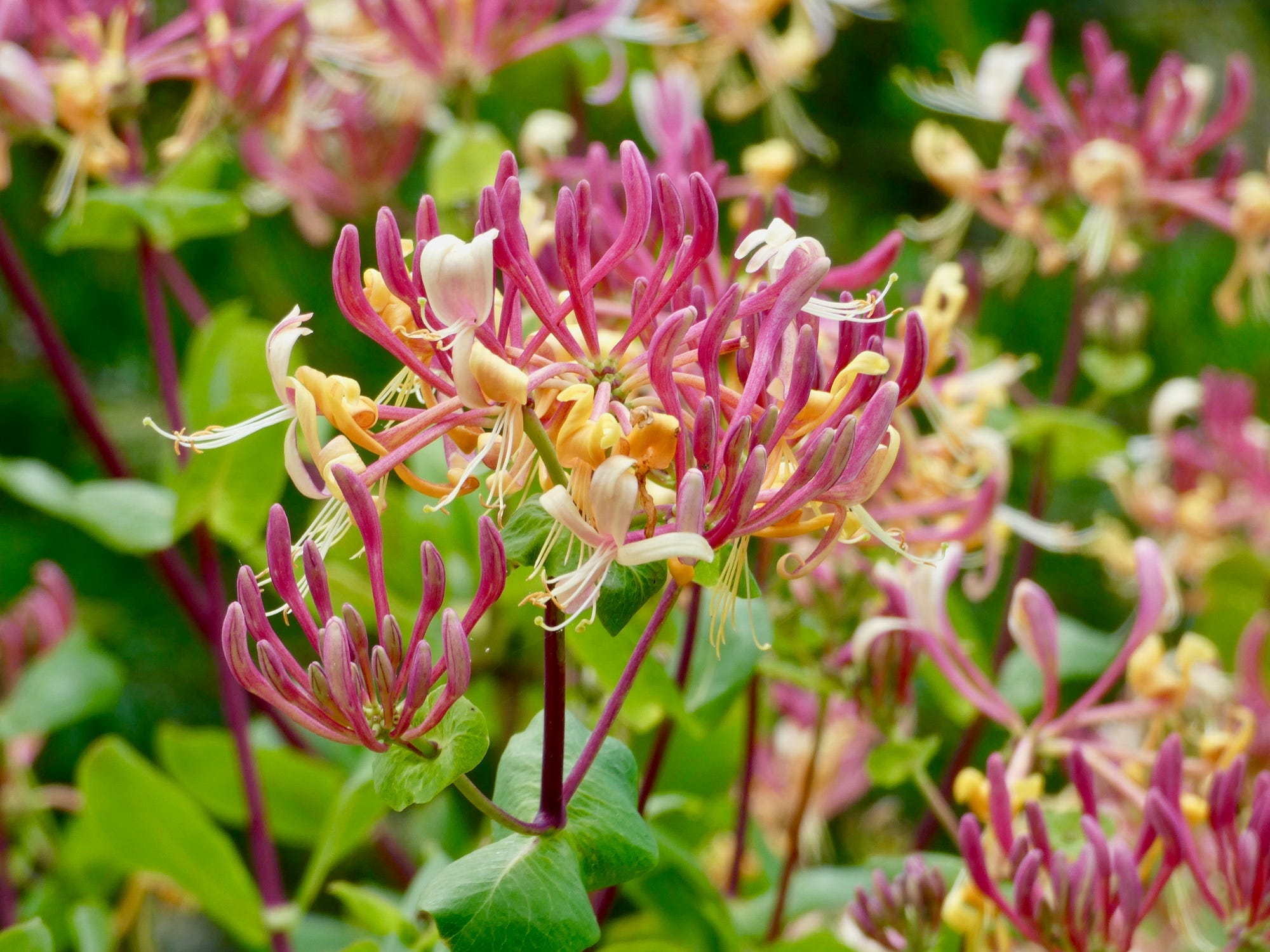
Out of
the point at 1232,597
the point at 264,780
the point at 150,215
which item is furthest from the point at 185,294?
the point at 1232,597

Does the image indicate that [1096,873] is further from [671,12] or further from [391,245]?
[671,12]

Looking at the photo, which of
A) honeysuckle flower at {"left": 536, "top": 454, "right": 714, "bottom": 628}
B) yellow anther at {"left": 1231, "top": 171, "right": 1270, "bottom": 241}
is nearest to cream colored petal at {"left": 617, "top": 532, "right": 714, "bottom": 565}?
honeysuckle flower at {"left": 536, "top": 454, "right": 714, "bottom": 628}

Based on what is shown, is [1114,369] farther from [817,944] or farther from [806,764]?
[817,944]

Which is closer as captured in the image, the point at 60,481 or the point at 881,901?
the point at 881,901

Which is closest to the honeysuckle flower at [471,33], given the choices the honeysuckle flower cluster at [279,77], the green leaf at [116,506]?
the honeysuckle flower cluster at [279,77]

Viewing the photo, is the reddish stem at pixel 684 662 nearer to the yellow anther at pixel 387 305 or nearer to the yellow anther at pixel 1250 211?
the yellow anther at pixel 387 305

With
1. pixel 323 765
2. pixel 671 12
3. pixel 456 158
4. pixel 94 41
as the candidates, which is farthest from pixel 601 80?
pixel 323 765
